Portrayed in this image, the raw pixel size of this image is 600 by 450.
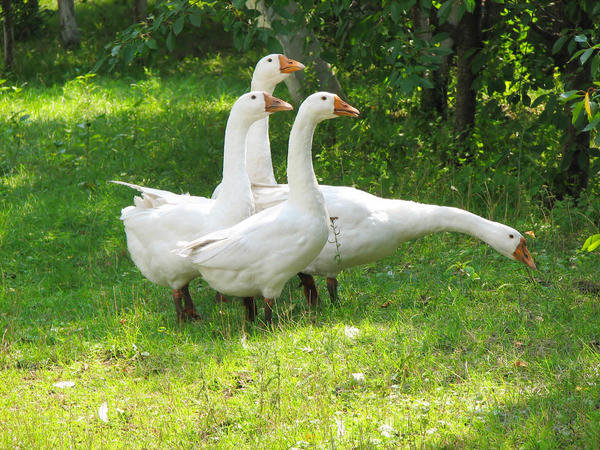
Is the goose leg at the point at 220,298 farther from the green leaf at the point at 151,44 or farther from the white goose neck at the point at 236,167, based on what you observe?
the green leaf at the point at 151,44

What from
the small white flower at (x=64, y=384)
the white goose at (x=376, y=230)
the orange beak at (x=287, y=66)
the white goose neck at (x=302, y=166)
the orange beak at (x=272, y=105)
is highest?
the orange beak at (x=287, y=66)

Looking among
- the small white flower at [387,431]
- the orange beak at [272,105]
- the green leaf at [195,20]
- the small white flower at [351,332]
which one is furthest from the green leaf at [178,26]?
the small white flower at [387,431]

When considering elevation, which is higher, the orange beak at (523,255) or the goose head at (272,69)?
the goose head at (272,69)

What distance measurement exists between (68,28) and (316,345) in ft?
46.5

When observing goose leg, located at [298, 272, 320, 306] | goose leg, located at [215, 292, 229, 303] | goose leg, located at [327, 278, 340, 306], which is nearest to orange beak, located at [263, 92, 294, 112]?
goose leg, located at [298, 272, 320, 306]

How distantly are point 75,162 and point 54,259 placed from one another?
282 cm

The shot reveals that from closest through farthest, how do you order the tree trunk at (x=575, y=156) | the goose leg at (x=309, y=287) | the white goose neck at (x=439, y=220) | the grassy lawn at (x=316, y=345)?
the grassy lawn at (x=316, y=345)
the white goose neck at (x=439, y=220)
the goose leg at (x=309, y=287)
the tree trunk at (x=575, y=156)

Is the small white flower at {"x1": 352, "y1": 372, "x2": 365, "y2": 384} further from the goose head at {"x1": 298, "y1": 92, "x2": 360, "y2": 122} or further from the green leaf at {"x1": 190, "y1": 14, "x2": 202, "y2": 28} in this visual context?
the green leaf at {"x1": 190, "y1": 14, "x2": 202, "y2": 28}

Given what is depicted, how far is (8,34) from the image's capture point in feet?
49.9

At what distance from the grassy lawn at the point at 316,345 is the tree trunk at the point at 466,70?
752 millimetres

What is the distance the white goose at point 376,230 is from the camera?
6008 mm

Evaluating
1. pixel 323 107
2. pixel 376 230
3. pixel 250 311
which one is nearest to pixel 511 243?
pixel 376 230

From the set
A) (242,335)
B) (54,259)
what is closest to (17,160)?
(54,259)

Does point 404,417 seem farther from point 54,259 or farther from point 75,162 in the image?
point 75,162
